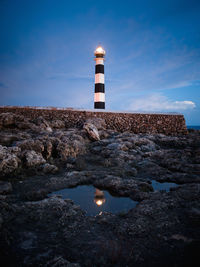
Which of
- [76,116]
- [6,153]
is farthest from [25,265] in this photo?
[76,116]

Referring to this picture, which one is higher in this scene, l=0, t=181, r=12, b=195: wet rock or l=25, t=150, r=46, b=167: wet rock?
l=25, t=150, r=46, b=167: wet rock

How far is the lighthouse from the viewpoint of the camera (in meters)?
19.5

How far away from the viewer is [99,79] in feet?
64.9

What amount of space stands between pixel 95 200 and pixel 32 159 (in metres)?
2.89

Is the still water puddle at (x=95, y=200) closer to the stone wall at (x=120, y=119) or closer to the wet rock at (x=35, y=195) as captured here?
the wet rock at (x=35, y=195)

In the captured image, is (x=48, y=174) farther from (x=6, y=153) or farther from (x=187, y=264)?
(x=187, y=264)

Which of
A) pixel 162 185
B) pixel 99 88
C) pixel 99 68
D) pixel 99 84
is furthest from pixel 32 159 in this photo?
pixel 99 68

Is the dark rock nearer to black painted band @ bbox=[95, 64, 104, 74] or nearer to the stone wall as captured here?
the stone wall

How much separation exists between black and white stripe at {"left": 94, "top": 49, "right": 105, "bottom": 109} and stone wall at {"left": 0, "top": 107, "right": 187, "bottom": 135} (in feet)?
11.0

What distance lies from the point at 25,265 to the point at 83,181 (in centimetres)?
319

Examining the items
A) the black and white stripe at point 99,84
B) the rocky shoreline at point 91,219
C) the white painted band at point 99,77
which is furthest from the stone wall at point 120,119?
the rocky shoreline at point 91,219

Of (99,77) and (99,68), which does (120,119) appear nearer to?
(99,77)

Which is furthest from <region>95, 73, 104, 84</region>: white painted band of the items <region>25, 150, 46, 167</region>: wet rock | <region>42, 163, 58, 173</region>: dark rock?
<region>42, 163, 58, 173</region>: dark rock

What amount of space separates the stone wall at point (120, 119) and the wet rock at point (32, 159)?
24.4 ft
